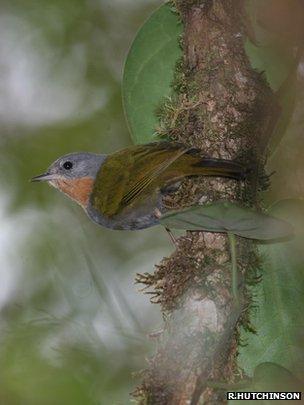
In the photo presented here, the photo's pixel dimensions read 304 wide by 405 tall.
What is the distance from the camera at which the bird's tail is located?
11.9 ft

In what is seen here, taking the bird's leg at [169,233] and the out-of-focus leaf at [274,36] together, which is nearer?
the out-of-focus leaf at [274,36]

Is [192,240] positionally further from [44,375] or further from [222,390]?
[44,375]

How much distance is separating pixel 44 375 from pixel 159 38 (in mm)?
2162

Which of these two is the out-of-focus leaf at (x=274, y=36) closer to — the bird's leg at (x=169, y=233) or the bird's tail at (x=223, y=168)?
the bird's tail at (x=223, y=168)

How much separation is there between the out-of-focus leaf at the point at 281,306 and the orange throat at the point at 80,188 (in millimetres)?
1738

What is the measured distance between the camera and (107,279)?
18.9 ft

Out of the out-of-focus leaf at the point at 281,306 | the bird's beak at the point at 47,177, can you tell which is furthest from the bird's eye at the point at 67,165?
the out-of-focus leaf at the point at 281,306

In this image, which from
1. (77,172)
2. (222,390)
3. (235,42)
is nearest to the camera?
(222,390)

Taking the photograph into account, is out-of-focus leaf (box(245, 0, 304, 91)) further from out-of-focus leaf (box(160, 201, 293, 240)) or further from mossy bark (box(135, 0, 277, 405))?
out-of-focus leaf (box(160, 201, 293, 240))

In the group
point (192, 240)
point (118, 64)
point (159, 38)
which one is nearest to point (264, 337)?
point (192, 240)

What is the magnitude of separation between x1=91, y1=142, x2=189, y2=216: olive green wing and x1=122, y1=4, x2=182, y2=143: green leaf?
203 mm

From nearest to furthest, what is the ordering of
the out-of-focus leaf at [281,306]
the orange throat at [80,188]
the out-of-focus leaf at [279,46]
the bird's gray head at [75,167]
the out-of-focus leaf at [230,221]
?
the out-of-focus leaf at [230,221] → the out-of-focus leaf at [281,306] → the out-of-focus leaf at [279,46] → the orange throat at [80,188] → the bird's gray head at [75,167]

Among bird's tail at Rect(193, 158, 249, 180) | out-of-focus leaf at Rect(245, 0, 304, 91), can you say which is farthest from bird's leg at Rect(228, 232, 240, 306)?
out-of-focus leaf at Rect(245, 0, 304, 91)

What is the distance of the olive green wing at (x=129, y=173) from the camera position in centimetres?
404
